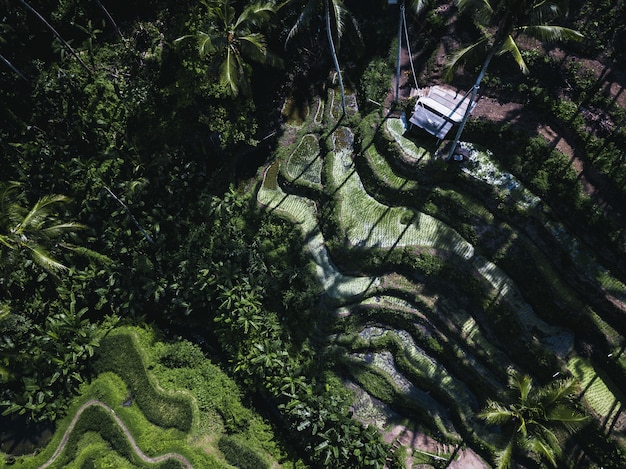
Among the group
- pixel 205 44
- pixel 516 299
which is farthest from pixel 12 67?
pixel 516 299

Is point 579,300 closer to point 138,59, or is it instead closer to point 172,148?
point 172,148

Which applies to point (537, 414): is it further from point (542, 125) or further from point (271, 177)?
point (271, 177)

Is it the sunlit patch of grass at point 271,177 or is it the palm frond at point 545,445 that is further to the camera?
the sunlit patch of grass at point 271,177

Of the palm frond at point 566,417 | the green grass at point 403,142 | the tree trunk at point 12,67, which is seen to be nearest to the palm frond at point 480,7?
the green grass at point 403,142

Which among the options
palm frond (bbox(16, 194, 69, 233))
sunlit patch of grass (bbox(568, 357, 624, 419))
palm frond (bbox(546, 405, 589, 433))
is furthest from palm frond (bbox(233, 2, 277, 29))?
palm frond (bbox(546, 405, 589, 433))

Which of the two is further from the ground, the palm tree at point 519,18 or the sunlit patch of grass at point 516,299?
the palm tree at point 519,18

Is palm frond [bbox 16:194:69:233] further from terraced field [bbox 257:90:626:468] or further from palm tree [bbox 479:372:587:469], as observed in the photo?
palm tree [bbox 479:372:587:469]

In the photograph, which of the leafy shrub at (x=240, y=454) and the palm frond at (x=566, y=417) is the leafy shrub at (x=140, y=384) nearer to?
the leafy shrub at (x=240, y=454)

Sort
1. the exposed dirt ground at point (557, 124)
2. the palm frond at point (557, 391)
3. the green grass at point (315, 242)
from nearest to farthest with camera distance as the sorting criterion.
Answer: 1. the palm frond at point (557, 391)
2. the exposed dirt ground at point (557, 124)
3. the green grass at point (315, 242)
